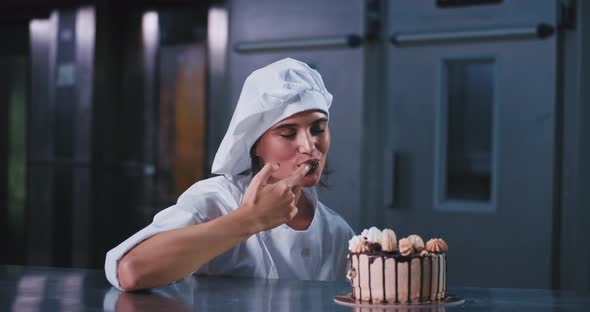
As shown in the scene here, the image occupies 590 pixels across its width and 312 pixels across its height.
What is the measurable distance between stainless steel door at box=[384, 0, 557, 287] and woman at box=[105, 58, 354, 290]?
73cm

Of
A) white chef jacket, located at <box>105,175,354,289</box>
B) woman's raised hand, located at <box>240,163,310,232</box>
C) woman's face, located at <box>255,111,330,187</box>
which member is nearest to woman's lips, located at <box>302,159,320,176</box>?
woman's face, located at <box>255,111,330,187</box>

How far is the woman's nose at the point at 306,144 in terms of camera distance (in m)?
1.26

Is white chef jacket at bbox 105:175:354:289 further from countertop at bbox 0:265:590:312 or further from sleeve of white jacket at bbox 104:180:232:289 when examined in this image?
countertop at bbox 0:265:590:312

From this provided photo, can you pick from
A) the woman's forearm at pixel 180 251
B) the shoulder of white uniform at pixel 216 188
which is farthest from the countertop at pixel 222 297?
the shoulder of white uniform at pixel 216 188

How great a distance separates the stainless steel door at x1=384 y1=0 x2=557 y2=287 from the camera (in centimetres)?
201

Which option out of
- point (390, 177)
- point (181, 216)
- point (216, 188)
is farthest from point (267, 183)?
point (390, 177)

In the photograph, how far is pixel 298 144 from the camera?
128cm

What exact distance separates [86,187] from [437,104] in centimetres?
144

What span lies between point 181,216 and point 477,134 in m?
1.18

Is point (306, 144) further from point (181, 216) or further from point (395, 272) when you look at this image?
point (395, 272)

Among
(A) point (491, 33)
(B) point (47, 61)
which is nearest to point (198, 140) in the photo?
(B) point (47, 61)

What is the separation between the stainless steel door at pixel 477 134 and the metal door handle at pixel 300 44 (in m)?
0.13

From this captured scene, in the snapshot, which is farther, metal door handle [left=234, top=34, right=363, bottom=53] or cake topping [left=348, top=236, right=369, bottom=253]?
metal door handle [left=234, top=34, right=363, bottom=53]

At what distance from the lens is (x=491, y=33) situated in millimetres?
2045
